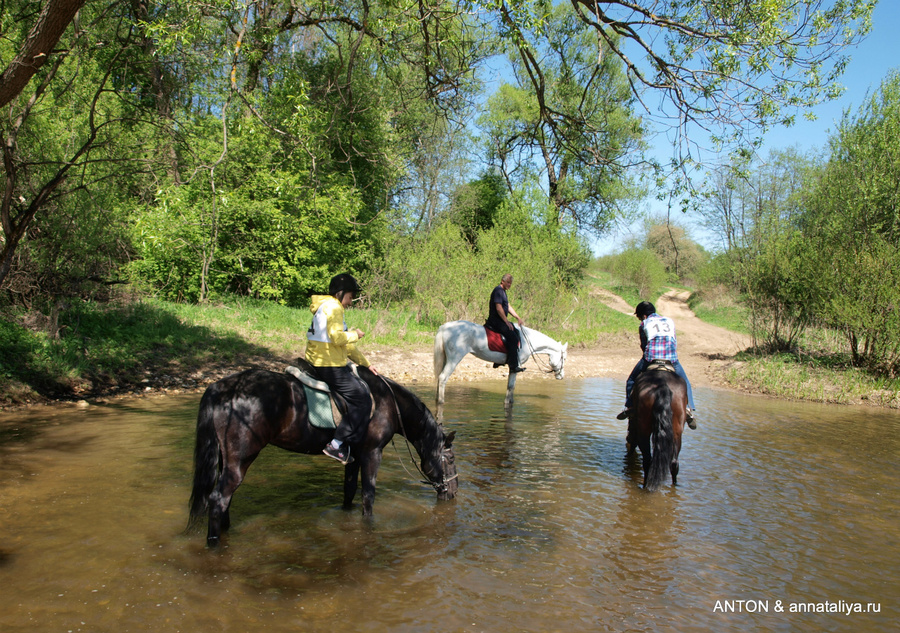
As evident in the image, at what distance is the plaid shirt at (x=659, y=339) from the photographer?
7918mm

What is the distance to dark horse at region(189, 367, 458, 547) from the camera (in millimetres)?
4836

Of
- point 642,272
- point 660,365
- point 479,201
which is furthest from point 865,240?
point 642,272

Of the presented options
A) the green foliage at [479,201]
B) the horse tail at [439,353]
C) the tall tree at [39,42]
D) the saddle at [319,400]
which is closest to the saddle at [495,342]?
the horse tail at [439,353]

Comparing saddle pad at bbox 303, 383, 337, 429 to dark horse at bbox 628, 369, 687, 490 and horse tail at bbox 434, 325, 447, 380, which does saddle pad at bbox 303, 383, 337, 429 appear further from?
horse tail at bbox 434, 325, 447, 380

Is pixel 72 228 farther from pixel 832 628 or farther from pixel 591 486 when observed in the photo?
pixel 832 628

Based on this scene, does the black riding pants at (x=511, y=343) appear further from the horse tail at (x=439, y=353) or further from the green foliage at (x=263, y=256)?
the green foliage at (x=263, y=256)

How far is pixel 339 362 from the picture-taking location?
5.48 m

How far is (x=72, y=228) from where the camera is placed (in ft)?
38.9

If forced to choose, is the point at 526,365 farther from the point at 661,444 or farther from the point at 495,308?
the point at 661,444

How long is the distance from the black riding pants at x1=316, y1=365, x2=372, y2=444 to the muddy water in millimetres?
978

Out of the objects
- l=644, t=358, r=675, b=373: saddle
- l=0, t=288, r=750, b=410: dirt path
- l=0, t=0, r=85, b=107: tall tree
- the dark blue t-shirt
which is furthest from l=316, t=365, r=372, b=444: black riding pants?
the dark blue t-shirt

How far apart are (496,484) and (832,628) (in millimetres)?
3749

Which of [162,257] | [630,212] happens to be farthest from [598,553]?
[630,212]

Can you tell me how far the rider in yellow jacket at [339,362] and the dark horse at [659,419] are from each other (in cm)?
388
